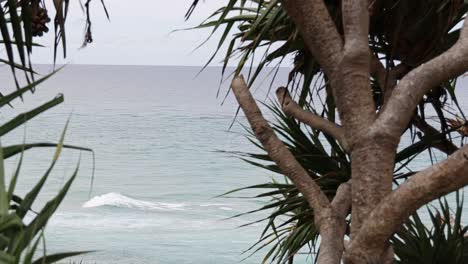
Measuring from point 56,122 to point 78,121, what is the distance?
3.02 meters

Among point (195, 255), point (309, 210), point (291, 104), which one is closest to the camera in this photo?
point (291, 104)

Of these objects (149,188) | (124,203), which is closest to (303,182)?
(124,203)

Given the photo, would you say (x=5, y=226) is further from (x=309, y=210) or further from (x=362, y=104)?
(x=309, y=210)

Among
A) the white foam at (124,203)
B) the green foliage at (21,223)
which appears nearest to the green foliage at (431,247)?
the green foliage at (21,223)

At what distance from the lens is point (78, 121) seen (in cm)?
4538

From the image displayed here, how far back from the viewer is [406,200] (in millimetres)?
2350

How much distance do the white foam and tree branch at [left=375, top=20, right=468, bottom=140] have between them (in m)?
19.5

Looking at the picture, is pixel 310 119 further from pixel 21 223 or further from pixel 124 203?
pixel 124 203

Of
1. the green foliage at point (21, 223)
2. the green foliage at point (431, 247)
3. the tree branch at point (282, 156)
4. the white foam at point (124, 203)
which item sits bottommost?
the green foliage at point (21, 223)

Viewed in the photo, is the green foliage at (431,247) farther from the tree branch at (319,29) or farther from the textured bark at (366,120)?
the tree branch at (319,29)

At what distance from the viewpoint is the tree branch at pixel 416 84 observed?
243cm

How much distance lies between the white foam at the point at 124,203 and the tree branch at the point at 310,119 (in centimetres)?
1878

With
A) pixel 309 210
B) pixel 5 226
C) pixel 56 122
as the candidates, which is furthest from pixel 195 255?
pixel 56 122

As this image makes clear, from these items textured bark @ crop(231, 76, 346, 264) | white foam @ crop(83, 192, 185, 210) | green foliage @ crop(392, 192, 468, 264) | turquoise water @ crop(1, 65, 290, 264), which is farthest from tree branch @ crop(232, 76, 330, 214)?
white foam @ crop(83, 192, 185, 210)
